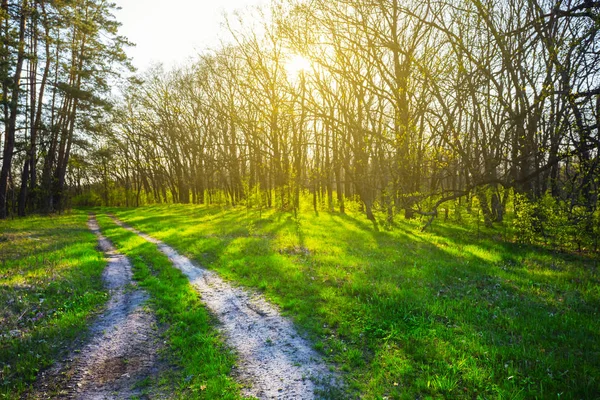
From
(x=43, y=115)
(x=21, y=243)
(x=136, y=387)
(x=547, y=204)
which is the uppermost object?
(x=43, y=115)

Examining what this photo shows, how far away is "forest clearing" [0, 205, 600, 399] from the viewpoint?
444 cm

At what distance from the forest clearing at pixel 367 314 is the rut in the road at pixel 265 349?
11 cm

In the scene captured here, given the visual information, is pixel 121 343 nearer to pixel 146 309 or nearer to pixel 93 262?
pixel 146 309

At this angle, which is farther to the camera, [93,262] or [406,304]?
[93,262]

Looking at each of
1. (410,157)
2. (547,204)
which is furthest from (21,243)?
(547,204)

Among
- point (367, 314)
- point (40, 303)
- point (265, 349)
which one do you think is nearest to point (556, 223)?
point (367, 314)

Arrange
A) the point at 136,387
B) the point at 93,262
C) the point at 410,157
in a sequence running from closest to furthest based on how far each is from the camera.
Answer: the point at 136,387 → the point at 410,157 → the point at 93,262

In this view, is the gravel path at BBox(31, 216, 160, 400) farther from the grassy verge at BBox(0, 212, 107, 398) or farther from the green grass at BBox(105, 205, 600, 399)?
the green grass at BBox(105, 205, 600, 399)

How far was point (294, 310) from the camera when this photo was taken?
Result: 22.5 ft

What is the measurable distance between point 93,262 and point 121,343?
6.36 m

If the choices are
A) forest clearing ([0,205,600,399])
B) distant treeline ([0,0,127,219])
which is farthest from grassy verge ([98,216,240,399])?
distant treeline ([0,0,127,219])

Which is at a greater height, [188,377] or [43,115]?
[43,115]

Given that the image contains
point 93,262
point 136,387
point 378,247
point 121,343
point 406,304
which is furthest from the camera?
point 378,247

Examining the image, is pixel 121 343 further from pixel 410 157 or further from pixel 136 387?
pixel 410 157
